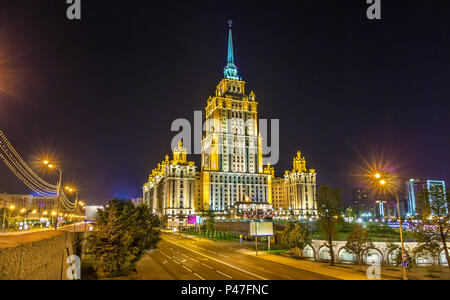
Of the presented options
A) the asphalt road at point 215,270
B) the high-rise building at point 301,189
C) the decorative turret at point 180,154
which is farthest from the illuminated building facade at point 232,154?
the asphalt road at point 215,270

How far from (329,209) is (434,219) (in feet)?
45.2

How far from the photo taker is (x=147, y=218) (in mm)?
37938

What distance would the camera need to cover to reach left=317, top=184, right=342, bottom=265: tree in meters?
44.7

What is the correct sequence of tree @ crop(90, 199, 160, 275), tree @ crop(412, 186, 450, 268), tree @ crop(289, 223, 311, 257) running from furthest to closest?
tree @ crop(289, 223, 311, 257) < tree @ crop(412, 186, 450, 268) < tree @ crop(90, 199, 160, 275)

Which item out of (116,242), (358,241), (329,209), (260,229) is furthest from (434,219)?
(116,242)

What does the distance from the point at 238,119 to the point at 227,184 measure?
38498 mm

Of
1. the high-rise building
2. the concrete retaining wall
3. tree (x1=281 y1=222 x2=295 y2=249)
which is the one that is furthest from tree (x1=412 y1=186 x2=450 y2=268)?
the high-rise building

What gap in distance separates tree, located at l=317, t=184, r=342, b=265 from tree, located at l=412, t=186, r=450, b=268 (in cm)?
1126

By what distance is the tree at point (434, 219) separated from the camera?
3378 centimetres

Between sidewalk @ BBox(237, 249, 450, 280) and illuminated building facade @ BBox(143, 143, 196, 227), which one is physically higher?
illuminated building facade @ BBox(143, 143, 196, 227)

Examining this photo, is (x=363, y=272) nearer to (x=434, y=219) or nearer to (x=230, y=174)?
(x=434, y=219)

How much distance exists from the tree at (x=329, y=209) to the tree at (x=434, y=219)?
36.9 feet

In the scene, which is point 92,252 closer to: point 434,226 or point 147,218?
point 147,218

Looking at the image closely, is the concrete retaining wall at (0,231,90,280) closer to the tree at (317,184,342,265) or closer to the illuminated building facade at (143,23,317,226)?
the tree at (317,184,342,265)
